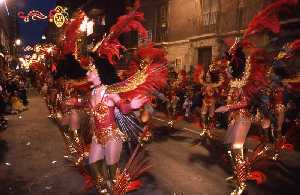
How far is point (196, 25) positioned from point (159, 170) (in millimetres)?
16962

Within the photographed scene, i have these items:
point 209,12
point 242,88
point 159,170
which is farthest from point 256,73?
point 209,12

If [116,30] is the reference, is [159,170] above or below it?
below

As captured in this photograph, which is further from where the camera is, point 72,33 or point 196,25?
point 196,25

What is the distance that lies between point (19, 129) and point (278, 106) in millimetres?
9264

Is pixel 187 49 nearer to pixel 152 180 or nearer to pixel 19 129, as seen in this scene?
pixel 19 129

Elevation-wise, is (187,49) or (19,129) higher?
(187,49)

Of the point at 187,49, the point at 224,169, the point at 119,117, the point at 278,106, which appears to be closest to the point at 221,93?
the point at 278,106

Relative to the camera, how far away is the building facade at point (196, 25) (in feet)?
65.3

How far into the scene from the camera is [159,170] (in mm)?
7902

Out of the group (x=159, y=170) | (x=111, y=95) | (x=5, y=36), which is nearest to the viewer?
(x=111, y=95)

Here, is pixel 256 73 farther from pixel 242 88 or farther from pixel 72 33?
pixel 72 33

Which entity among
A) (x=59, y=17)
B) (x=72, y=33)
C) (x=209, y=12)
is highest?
(x=209, y=12)

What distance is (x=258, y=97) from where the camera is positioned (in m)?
6.83

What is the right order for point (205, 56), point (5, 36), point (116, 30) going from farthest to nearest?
Result: point (5, 36), point (205, 56), point (116, 30)
